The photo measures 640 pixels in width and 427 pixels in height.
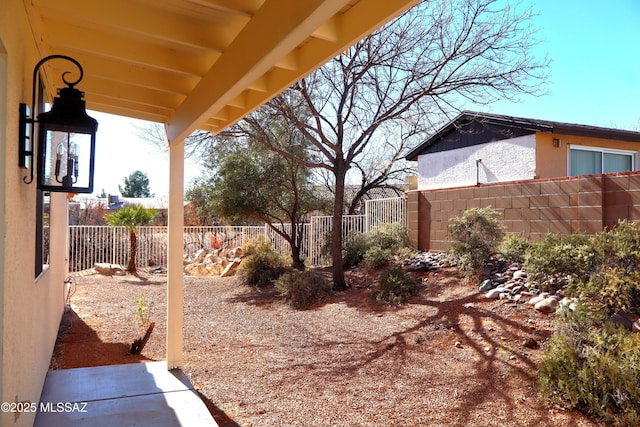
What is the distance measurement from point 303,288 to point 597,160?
8590mm

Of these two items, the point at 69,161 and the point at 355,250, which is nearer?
the point at 69,161

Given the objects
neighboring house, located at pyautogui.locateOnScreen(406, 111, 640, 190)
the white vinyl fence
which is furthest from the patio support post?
neighboring house, located at pyautogui.locateOnScreen(406, 111, 640, 190)

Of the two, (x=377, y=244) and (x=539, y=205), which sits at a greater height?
(x=539, y=205)

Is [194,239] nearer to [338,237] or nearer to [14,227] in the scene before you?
[338,237]

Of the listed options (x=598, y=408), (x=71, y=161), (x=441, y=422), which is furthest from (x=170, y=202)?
(x=598, y=408)

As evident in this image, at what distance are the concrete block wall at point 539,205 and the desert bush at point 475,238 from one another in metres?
0.96

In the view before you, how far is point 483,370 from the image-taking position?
17.6ft

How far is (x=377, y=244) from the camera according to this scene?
11672 millimetres

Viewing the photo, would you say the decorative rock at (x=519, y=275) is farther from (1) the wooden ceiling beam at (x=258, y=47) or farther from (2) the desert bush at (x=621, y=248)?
(1) the wooden ceiling beam at (x=258, y=47)

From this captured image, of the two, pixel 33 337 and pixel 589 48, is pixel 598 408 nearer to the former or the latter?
pixel 33 337

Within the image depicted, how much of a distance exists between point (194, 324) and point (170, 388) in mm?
4230

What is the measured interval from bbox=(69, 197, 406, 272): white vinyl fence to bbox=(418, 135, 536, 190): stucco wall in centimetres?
283

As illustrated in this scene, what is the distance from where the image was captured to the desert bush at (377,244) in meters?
11.2

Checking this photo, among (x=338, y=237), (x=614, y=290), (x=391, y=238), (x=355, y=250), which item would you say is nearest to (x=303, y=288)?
(x=338, y=237)
